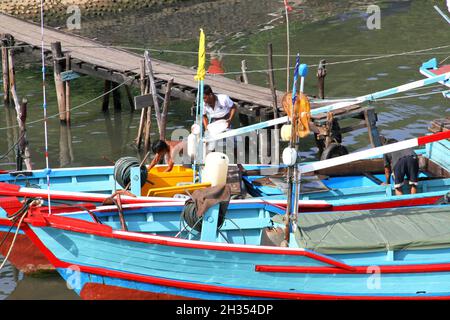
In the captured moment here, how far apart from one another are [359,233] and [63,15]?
26.4 m

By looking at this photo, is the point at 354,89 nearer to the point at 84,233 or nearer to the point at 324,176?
the point at 324,176

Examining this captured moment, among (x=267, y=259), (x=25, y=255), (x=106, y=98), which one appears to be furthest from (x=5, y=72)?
(x=267, y=259)

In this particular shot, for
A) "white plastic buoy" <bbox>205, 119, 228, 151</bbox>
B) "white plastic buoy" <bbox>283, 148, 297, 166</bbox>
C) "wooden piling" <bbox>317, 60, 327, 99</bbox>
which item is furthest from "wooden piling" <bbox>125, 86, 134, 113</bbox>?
"white plastic buoy" <bbox>283, 148, 297, 166</bbox>

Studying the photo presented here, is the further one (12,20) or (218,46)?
(218,46)

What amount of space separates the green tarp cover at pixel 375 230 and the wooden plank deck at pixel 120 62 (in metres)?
7.54

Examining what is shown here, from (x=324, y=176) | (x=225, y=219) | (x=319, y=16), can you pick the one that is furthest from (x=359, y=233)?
(x=319, y=16)

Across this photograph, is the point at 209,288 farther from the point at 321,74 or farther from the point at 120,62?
the point at 120,62

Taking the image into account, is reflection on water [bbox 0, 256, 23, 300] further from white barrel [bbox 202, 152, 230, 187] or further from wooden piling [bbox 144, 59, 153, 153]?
wooden piling [bbox 144, 59, 153, 153]

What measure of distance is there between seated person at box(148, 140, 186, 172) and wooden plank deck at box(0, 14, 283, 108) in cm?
452

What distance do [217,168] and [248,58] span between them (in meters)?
16.2

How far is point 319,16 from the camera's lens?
36.8m

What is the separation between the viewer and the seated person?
17219 mm

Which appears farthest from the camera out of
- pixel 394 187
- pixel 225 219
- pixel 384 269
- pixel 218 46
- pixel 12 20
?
pixel 218 46

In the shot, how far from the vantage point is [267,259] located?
45.9 feet
